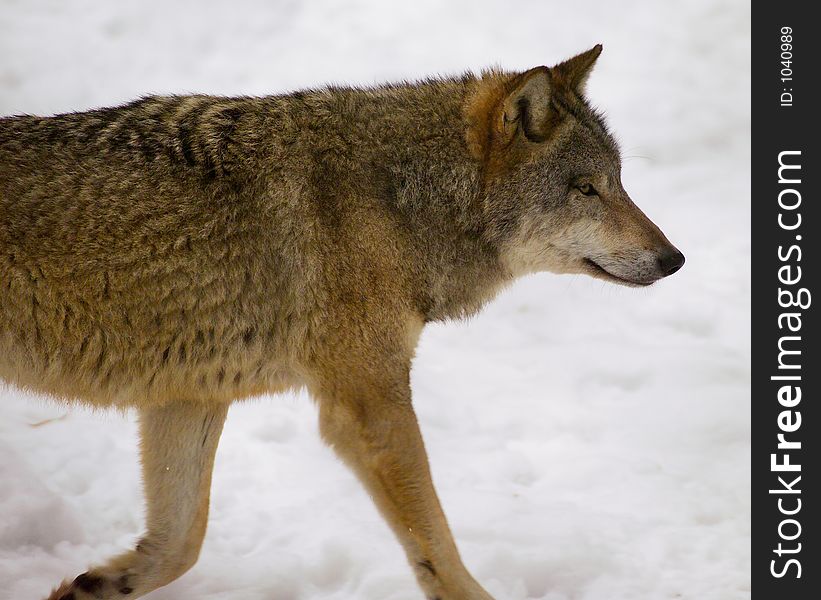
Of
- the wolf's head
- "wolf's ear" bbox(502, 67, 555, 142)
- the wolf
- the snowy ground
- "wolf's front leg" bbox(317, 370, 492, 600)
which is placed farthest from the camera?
the snowy ground

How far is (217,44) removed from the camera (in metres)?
9.38

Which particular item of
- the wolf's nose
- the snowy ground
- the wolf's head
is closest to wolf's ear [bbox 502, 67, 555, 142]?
the wolf's head

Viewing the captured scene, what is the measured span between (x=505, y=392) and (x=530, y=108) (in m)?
2.53

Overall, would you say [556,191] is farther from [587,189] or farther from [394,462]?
[394,462]

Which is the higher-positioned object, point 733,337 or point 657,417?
point 733,337

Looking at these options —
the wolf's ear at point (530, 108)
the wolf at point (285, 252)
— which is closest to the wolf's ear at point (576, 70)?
the wolf at point (285, 252)

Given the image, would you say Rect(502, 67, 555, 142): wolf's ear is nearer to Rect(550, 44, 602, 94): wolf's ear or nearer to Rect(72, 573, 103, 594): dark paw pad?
Rect(550, 44, 602, 94): wolf's ear

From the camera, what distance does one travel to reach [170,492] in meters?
4.41

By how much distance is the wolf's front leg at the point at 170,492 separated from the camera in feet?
14.3

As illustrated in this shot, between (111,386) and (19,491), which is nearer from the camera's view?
(111,386)

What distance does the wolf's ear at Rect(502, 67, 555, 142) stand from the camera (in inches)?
164
